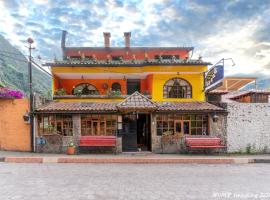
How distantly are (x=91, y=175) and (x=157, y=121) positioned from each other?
31.1 feet

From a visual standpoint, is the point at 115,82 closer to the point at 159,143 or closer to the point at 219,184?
the point at 159,143

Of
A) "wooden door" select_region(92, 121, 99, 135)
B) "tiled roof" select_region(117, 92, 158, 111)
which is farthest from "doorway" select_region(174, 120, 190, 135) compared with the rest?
"wooden door" select_region(92, 121, 99, 135)

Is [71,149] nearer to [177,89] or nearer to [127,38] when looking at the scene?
[177,89]

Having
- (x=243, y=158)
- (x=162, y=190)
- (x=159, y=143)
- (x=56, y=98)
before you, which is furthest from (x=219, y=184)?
(x=56, y=98)

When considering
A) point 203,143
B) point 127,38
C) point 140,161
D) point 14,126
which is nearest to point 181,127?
point 203,143

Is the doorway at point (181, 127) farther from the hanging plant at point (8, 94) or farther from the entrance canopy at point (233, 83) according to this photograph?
the entrance canopy at point (233, 83)

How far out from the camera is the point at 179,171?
44.5ft

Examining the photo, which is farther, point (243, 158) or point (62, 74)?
point (62, 74)

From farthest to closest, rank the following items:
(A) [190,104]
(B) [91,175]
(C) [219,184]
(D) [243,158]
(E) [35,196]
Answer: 1. (A) [190,104]
2. (D) [243,158]
3. (B) [91,175]
4. (C) [219,184]
5. (E) [35,196]

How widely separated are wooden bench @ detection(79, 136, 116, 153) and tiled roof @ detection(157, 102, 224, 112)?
4.00m

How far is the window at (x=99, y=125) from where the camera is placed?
20.6m

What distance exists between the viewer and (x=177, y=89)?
74.9 feet

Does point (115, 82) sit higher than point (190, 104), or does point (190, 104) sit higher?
point (115, 82)

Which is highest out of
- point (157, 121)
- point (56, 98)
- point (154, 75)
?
point (154, 75)
